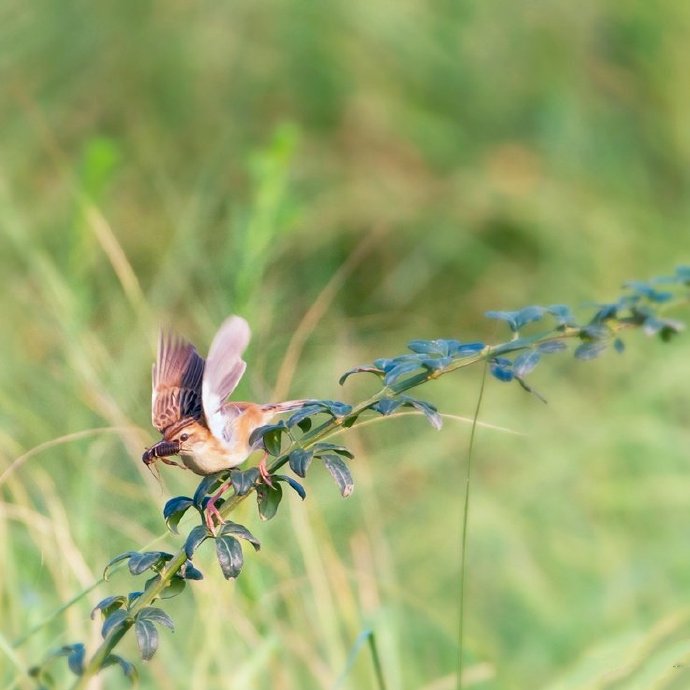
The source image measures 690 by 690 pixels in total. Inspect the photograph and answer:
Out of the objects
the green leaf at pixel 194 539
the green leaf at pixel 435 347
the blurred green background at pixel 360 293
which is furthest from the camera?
the blurred green background at pixel 360 293

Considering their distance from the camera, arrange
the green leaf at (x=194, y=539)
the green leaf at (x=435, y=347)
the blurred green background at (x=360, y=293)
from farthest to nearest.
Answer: the blurred green background at (x=360, y=293) → the green leaf at (x=435, y=347) → the green leaf at (x=194, y=539)

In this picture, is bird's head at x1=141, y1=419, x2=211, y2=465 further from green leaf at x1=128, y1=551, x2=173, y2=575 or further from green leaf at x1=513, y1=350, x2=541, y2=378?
green leaf at x1=513, y1=350, x2=541, y2=378

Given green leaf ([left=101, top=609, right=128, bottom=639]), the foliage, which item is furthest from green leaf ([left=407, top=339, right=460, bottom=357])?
green leaf ([left=101, top=609, right=128, bottom=639])

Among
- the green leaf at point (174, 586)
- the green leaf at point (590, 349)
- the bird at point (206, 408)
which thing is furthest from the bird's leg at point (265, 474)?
the green leaf at point (590, 349)

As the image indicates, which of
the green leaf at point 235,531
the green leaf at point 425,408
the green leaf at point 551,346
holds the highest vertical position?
the green leaf at point 551,346

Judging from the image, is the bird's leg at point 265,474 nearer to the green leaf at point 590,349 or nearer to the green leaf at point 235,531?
the green leaf at point 235,531

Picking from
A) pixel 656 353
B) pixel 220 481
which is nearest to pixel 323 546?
pixel 220 481
